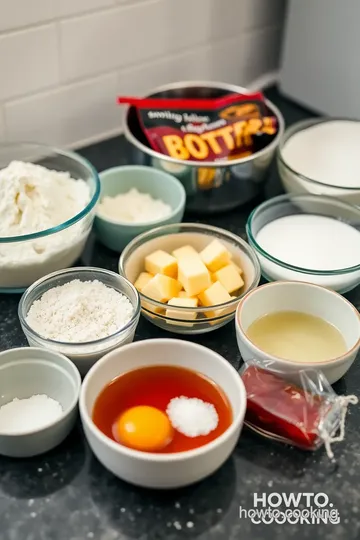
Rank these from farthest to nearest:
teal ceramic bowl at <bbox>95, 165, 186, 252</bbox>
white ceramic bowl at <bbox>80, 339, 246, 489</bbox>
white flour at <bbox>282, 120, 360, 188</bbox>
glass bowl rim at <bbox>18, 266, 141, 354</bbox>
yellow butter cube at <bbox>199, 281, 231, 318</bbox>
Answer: white flour at <bbox>282, 120, 360, 188</bbox>, teal ceramic bowl at <bbox>95, 165, 186, 252</bbox>, yellow butter cube at <bbox>199, 281, 231, 318</bbox>, glass bowl rim at <bbox>18, 266, 141, 354</bbox>, white ceramic bowl at <bbox>80, 339, 246, 489</bbox>

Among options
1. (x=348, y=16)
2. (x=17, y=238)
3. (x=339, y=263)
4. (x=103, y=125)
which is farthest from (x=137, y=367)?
(x=348, y=16)

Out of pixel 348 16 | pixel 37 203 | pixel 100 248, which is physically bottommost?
pixel 100 248

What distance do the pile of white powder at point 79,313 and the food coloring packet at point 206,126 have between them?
29 cm

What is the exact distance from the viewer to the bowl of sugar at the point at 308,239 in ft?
3.04

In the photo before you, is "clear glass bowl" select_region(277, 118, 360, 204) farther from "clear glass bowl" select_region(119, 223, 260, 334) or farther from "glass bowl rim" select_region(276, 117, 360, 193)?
"clear glass bowl" select_region(119, 223, 260, 334)

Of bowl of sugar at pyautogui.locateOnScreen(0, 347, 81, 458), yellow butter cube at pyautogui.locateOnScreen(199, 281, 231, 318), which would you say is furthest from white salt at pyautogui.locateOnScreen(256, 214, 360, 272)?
bowl of sugar at pyautogui.locateOnScreen(0, 347, 81, 458)

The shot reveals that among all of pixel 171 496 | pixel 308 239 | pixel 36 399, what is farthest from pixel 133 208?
pixel 171 496

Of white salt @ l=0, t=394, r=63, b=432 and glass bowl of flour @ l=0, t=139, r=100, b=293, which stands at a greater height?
glass bowl of flour @ l=0, t=139, r=100, b=293

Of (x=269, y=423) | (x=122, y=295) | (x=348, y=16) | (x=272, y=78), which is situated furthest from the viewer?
(x=272, y=78)

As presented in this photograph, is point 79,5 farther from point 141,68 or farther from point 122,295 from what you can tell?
point 122,295

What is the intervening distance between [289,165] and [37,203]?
40cm

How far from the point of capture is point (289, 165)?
3.54 feet

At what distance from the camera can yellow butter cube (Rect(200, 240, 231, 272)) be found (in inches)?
36.6

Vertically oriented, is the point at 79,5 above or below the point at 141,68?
above
